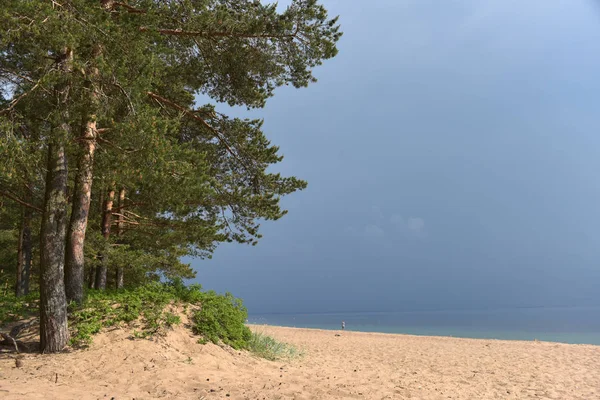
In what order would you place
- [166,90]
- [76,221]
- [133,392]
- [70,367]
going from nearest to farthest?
[133,392], [70,367], [76,221], [166,90]

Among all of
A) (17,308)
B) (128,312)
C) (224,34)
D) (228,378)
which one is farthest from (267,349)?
(224,34)

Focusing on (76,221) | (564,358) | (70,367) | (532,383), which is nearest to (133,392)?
(70,367)

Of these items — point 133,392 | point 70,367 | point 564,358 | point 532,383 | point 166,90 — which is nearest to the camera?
point 133,392

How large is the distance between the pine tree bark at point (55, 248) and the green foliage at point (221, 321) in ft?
9.84

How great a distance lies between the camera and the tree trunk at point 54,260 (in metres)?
8.02

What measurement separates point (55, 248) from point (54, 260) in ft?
0.81

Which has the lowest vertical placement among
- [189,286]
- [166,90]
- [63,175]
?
[189,286]

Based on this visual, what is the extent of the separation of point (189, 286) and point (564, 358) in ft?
47.7

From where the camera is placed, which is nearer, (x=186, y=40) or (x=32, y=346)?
(x=32, y=346)

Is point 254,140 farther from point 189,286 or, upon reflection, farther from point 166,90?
point 189,286

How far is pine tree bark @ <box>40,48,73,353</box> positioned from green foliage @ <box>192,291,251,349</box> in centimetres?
300

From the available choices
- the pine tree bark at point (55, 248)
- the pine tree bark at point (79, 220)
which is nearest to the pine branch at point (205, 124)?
the pine tree bark at point (79, 220)

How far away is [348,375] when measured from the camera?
9.66 meters

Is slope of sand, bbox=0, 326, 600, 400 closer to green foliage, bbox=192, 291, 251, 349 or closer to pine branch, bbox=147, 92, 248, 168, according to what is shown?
green foliage, bbox=192, 291, 251, 349
